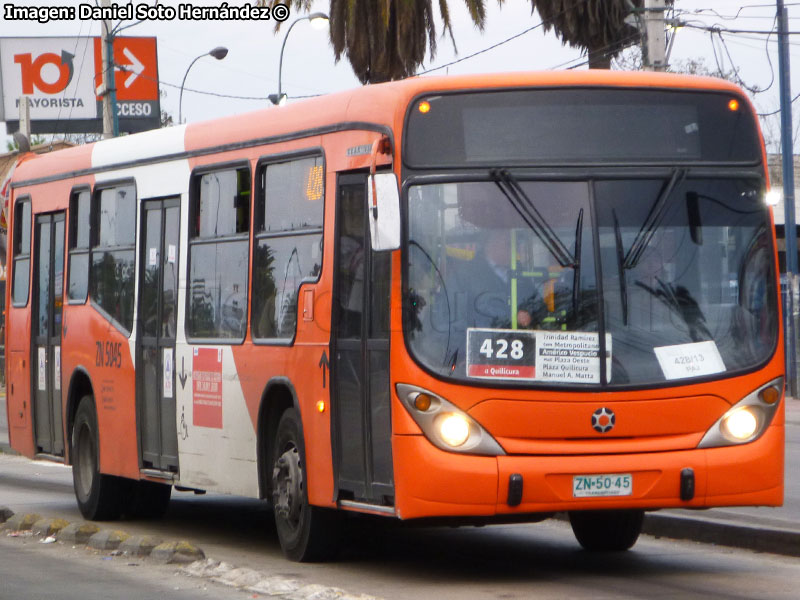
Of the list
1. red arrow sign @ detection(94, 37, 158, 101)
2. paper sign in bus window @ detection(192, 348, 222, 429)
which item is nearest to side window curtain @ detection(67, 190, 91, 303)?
paper sign in bus window @ detection(192, 348, 222, 429)

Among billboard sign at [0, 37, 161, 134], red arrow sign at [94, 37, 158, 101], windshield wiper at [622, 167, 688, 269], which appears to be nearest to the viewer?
windshield wiper at [622, 167, 688, 269]

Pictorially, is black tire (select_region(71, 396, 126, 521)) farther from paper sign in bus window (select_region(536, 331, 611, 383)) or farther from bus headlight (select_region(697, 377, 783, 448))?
bus headlight (select_region(697, 377, 783, 448))

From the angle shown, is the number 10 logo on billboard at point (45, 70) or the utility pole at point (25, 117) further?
the number 10 logo on billboard at point (45, 70)

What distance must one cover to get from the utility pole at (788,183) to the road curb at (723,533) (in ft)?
55.4

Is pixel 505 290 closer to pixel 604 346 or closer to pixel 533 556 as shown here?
pixel 604 346

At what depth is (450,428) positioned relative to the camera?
9.00 meters

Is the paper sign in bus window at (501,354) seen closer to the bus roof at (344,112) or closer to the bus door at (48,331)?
the bus roof at (344,112)

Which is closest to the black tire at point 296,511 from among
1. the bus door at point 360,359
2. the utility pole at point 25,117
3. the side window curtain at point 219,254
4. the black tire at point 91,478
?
the bus door at point 360,359

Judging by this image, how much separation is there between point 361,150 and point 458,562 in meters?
2.75

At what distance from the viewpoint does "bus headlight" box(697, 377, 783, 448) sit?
926 cm

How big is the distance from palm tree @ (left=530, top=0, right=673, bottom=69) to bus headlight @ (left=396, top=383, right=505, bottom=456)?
23024 millimetres

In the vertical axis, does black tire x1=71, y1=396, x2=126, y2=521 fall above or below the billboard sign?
below

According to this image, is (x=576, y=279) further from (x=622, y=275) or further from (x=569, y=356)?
(x=569, y=356)

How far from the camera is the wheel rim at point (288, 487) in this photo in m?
10.4
